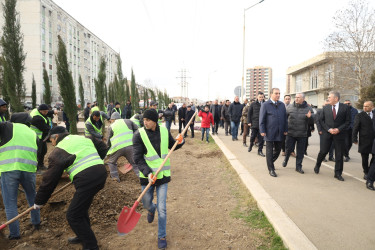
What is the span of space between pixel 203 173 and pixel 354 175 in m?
3.61

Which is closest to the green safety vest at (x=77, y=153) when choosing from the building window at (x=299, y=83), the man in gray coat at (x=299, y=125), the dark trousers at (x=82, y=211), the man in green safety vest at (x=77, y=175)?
the man in green safety vest at (x=77, y=175)

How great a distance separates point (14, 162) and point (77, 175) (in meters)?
1.11

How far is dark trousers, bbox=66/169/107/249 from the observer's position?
3.10 meters

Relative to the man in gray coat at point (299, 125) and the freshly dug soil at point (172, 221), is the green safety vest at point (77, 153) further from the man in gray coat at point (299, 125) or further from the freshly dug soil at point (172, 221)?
the man in gray coat at point (299, 125)

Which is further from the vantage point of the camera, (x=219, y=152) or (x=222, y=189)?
(x=219, y=152)

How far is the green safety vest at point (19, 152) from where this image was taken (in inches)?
136

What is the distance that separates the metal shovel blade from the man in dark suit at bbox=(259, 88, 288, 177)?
356cm

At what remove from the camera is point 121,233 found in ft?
11.0

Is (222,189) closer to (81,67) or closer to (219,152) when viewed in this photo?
(219,152)

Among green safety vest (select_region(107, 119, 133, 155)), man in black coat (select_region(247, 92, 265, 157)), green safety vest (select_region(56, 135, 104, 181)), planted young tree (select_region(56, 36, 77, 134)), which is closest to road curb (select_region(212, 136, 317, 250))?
green safety vest (select_region(56, 135, 104, 181))

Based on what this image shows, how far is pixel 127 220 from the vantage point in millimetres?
3410

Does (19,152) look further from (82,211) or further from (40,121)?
(40,121)

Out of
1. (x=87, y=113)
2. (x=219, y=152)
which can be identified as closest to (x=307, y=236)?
(x=219, y=152)

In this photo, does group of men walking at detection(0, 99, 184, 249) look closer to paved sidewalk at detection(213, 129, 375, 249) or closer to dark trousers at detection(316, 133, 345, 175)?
paved sidewalk at detection(213, 129, 375, 249)
